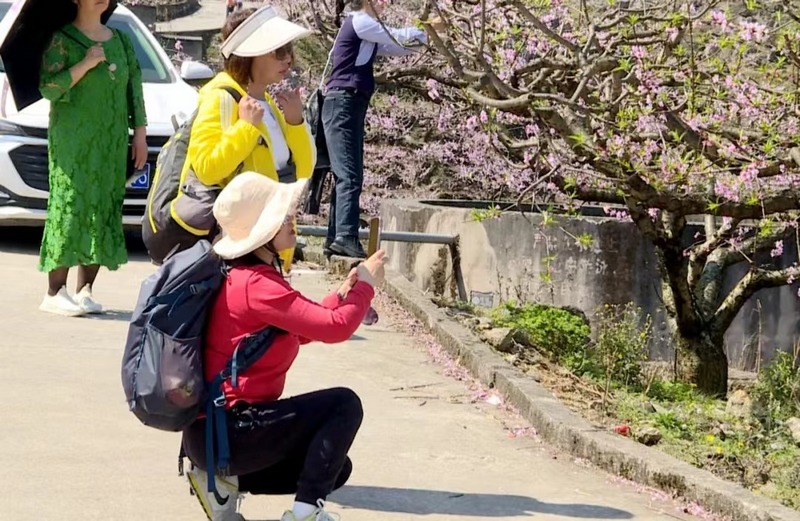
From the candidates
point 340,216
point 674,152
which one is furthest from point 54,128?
point 674,152

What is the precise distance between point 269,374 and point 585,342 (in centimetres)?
552

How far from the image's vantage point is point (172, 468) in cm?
516

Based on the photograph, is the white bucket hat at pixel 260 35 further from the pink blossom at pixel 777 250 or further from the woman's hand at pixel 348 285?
the pink blossom at pixel 777 250

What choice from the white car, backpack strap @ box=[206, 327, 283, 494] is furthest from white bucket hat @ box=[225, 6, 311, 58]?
the white car

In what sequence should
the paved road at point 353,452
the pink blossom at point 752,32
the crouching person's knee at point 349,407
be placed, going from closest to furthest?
the crouching person's knee at point 349,407, the paved road at point 353,452, the pink blossom at point 752,32

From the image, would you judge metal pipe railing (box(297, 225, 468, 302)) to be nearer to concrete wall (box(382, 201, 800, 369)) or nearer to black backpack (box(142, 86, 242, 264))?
concrete wall (box(382, 201, 800, 369))

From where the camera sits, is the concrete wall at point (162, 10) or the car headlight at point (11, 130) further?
the concrete wall at point (162, 10)

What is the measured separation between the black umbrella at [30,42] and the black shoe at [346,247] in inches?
86.2

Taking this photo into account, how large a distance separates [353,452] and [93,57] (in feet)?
10.1

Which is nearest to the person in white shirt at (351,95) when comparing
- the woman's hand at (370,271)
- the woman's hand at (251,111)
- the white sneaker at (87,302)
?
the white sneaker at (87,302)

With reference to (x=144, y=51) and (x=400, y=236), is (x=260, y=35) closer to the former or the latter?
(x=144, y=51)

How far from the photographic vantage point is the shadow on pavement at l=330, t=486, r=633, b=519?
490 cm

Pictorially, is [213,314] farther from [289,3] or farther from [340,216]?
[289,3]

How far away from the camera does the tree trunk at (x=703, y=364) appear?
36.7 ft
